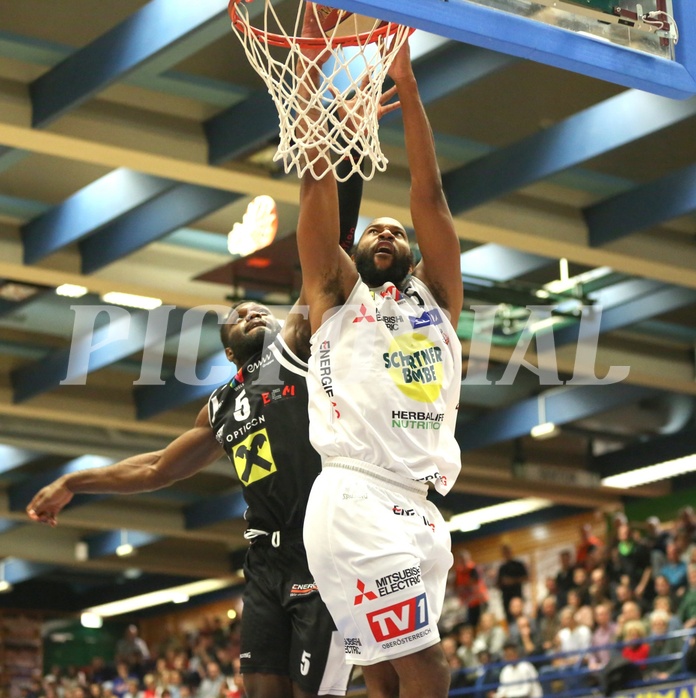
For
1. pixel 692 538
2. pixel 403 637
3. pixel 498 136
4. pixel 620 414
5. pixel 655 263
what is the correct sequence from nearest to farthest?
1. pixel 403 637
2. pixel 498 136
3. pixel 655 263
4. pixel 692 538
5. pixel 620 414

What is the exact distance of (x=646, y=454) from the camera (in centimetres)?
2066

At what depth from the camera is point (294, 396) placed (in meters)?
5.81

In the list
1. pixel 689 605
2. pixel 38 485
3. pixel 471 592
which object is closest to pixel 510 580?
pixel 471 592

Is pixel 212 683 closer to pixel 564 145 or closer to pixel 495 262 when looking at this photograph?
pixel 495 262

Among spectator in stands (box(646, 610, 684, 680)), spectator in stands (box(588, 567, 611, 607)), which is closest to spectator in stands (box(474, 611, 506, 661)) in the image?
spectator in stands (box(588, 567, 611, 607))

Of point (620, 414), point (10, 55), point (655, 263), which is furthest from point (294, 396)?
point (620, 414)

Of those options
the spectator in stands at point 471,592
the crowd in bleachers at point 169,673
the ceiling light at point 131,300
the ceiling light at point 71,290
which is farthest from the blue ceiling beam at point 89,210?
the spectator in stands at point 471,592

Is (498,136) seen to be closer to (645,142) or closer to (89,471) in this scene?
(645,142)

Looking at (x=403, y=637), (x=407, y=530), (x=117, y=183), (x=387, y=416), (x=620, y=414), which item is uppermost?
(x=117, y=183)

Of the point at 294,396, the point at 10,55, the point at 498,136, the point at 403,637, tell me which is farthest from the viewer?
the point at 498,136

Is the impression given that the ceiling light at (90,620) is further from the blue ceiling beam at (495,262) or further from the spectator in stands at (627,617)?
the blue ceiling beam at (495,262)

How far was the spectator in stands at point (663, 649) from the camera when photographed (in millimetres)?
13414

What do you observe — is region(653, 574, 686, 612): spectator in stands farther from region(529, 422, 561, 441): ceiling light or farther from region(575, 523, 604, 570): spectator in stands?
region(575, 523, 604, 570): spectator in stands

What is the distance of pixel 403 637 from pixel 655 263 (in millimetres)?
9416
